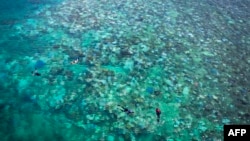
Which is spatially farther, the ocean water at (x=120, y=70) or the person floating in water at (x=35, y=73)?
the person floating in water at (x=35, y=73)

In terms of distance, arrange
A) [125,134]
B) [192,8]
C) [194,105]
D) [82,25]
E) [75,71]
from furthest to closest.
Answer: [192,8]
[82,25]
[75,71]
[194,105]
[125,134]

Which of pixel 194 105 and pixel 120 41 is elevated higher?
pixel 120 41

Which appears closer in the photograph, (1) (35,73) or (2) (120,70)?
(1) (35,73)

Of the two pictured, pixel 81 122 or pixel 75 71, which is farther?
pixel 75 71

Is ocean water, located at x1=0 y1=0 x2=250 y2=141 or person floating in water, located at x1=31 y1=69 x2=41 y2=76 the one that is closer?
ocean water, located at x1=0 y1=0 x2=250 y2=141

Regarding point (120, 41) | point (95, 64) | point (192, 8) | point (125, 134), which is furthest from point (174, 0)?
point (125, 134)

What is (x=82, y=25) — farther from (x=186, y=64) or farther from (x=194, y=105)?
(x=194, y=105)

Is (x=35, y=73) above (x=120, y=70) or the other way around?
above

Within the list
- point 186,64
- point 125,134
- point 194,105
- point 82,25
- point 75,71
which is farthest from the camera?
point 82,25
